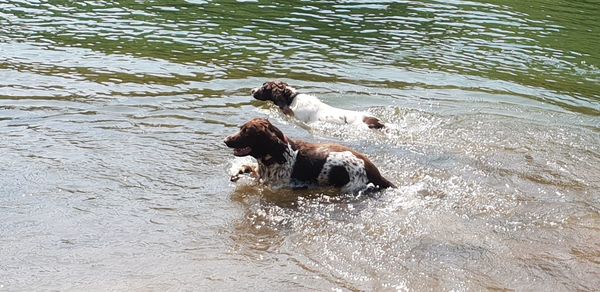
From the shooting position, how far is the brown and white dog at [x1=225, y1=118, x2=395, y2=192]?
876 centimetres

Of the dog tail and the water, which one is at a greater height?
the dog tail

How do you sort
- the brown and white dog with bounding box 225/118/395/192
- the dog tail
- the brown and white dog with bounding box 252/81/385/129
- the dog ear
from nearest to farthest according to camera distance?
the brown and white dog with bounding box 225/118/395/192, the dog tail, the brown and white dog with bounding box 252/81/385/129, the dog ear

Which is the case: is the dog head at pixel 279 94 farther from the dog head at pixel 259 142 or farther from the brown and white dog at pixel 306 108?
the dog head at pixel 259 142

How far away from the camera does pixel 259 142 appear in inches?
348

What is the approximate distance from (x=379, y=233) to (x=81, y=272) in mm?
2883

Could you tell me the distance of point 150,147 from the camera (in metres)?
10.1

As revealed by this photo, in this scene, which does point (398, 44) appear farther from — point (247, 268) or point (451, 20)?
point (247, 268)

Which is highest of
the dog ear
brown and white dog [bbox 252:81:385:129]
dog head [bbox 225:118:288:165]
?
dog head [bbox 225:118:288:165]

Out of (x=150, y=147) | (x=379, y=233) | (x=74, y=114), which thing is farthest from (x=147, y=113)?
(x=379, y=233)

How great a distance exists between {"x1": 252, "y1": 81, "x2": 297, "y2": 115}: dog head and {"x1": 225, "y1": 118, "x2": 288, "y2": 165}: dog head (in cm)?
361

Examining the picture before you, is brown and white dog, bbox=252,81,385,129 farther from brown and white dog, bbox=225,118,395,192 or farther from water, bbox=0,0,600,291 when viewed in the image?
brown and white dog, bbox=225,118,395,192

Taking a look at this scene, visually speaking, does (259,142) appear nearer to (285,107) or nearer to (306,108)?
(306,108)

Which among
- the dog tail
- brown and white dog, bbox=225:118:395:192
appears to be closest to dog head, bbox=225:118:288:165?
brown and white dog, bbox=225:118:395:192

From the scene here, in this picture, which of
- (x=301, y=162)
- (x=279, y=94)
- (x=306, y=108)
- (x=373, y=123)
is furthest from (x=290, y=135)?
(x=301, y=162)
